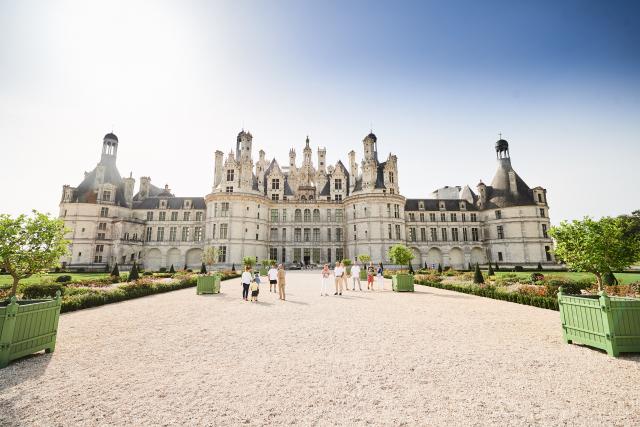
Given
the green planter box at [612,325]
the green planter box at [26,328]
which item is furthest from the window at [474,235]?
the green planter box at [26,328]

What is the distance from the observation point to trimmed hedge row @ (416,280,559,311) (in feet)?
39.6

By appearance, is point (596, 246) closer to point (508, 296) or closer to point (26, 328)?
point (508, 296)

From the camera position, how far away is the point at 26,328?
6234 millimetres

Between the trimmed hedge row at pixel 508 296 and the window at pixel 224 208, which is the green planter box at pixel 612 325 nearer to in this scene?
the trimmed hedge row at pixel 508 296

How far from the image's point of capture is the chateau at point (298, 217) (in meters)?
44.3

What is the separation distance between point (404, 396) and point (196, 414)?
9.93ft

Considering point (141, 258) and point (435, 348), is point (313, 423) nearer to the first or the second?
point (435, 348)

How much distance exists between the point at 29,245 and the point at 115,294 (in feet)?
14.0

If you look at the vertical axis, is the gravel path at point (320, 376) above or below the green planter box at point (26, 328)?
below

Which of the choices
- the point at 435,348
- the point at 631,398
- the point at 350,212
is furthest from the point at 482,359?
the point at 350,212

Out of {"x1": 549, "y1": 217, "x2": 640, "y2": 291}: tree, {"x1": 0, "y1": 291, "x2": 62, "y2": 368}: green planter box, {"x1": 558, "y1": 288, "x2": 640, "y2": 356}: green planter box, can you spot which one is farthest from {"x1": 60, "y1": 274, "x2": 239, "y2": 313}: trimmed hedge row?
{"x1": 549, "y1": 217, "x2": 640, "y2": 291}: tree

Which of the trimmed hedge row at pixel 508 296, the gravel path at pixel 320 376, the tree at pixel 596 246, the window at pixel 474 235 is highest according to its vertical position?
the window at pixel 474 235

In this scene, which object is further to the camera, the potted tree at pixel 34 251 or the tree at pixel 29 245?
the tree at pixel 29 245

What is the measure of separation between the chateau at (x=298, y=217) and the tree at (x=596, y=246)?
3162cm
